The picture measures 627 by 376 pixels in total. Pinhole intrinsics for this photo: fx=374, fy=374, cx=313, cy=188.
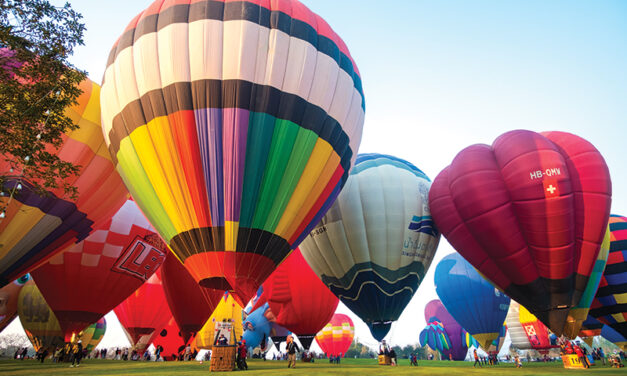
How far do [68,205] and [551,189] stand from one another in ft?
45.8

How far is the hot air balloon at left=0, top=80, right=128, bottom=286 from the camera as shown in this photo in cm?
952

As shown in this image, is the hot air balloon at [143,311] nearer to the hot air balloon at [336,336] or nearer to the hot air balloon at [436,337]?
the hot air balloon at [336,336]

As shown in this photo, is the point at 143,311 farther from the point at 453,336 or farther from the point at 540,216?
the point at 453,336

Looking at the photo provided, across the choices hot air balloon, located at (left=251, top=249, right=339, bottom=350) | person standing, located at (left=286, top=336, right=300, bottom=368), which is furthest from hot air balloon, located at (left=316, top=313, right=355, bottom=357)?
person standing, located at (left=286, top=336, right=300, bottom=368)

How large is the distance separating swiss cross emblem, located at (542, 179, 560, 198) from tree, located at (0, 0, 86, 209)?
1214 cm

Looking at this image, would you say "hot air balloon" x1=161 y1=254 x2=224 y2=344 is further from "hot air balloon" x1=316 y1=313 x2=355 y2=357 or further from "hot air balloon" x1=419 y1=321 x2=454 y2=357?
"hot air balloon" x1=419 y1=321 x2=454 y2=357

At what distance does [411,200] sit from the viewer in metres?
14.8

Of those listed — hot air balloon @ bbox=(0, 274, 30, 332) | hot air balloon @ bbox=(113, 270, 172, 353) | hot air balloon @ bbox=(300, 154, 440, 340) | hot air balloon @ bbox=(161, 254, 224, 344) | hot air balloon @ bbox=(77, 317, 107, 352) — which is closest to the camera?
hot air balloon @ bbox=(300, 154, 440, 340)

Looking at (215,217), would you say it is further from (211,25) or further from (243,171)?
(211,25)

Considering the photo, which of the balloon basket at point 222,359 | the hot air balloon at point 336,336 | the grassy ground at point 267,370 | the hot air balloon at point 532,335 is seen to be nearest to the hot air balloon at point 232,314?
the balloon basket at point 222,359

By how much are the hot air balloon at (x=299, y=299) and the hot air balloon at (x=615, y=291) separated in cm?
1129

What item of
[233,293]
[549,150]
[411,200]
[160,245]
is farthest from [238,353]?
[549,150]

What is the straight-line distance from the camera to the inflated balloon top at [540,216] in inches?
444

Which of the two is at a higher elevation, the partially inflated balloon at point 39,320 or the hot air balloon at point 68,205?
the hot air balloon at point 68,205
